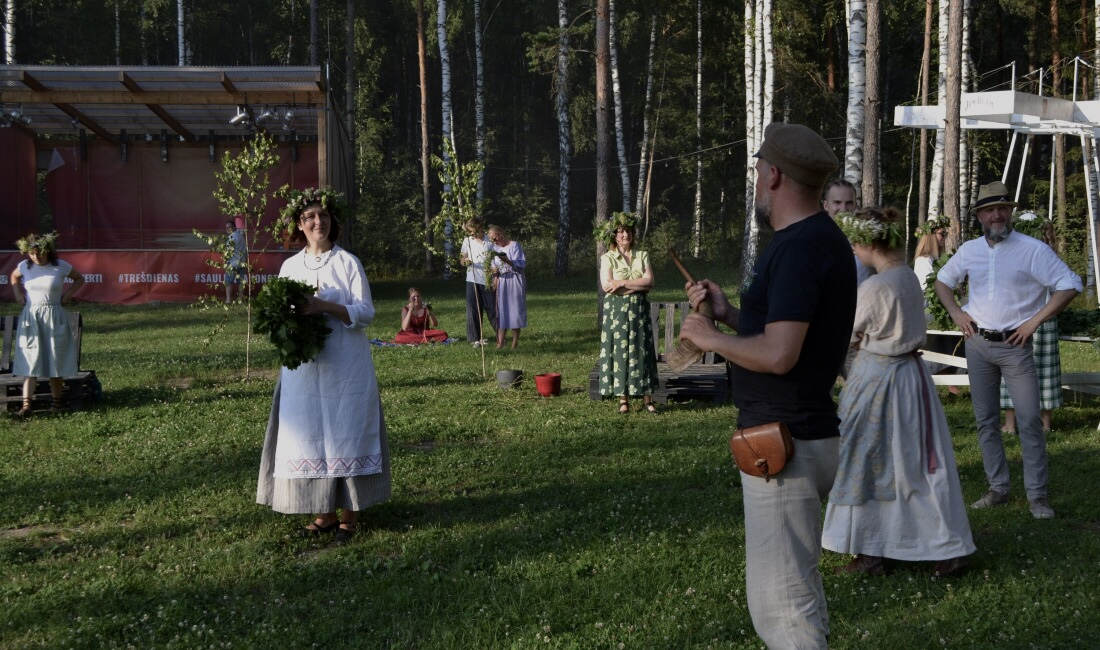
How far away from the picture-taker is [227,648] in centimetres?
465

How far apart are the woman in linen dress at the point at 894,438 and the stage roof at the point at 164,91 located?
56.7ft

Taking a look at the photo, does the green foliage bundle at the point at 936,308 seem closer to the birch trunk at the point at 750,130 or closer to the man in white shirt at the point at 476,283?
the man in white shirt at the point at 476,283

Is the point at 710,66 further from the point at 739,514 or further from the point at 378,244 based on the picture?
the point at 739,514

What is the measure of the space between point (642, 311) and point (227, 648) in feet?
20.8

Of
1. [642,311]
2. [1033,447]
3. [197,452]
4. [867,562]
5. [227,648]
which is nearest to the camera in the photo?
[227,648]

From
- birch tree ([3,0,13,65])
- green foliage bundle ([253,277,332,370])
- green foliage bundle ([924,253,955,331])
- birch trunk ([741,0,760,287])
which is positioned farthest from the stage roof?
green foliage bundle ([253,277,332,370])

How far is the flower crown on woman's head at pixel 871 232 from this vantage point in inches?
208

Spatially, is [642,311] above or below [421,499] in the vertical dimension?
above

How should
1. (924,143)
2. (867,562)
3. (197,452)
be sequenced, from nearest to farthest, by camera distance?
(867,562) < (197,452) < (924,143)

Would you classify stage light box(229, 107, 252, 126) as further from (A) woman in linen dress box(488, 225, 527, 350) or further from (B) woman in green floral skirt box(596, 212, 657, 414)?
(B) woman in green floral skirt box(596, 212, 657, 414)

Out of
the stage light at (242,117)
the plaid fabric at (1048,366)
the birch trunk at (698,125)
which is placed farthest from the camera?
the birch trunk at (698,125)

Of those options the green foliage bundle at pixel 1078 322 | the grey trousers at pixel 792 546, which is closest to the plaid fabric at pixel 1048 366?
the green foliage bundle at pixel 1078 322

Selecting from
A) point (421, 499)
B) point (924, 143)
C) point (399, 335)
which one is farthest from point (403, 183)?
point (421, 499)

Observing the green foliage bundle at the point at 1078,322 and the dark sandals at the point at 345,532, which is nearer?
the dark sandals at the point at 345,532
